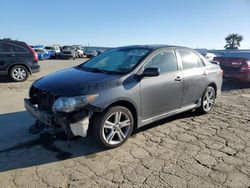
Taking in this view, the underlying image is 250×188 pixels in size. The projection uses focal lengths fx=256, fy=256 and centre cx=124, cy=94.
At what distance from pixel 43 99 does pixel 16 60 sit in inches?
276

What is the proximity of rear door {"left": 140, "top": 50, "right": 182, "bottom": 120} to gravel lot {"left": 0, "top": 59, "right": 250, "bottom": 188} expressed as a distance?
50cm

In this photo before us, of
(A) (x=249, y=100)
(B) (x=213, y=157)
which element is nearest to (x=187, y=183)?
(B) (x=213, y=157)

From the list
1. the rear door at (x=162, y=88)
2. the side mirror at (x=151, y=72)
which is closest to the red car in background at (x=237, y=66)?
the rear door at (x=162, y=88)

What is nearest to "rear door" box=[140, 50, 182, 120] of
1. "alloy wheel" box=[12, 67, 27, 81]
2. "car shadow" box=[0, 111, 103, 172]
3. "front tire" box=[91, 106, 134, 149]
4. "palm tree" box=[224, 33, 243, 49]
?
"front tire" box=[91, 106, 134, 149]

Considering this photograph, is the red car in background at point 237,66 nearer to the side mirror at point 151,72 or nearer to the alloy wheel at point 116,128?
the side mirror at point 151,72

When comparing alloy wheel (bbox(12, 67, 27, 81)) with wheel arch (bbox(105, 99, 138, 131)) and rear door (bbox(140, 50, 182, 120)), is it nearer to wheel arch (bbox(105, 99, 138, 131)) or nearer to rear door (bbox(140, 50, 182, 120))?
rear door (bbox(140, 50, 182, 120))

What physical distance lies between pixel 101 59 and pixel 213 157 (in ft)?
9.41

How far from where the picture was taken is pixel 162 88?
474cm

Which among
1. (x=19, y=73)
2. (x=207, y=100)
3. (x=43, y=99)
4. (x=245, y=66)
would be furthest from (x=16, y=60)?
(x=245, y=66)

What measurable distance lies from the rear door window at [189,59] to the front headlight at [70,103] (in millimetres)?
2491

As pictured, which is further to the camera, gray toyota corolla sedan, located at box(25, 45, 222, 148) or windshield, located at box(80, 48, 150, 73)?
windshield, located at box(80, 48, 150, 73)

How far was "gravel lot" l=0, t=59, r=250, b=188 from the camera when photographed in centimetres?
329

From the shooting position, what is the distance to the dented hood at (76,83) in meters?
3.83

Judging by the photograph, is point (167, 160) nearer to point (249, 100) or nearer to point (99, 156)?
point (99, 156)
